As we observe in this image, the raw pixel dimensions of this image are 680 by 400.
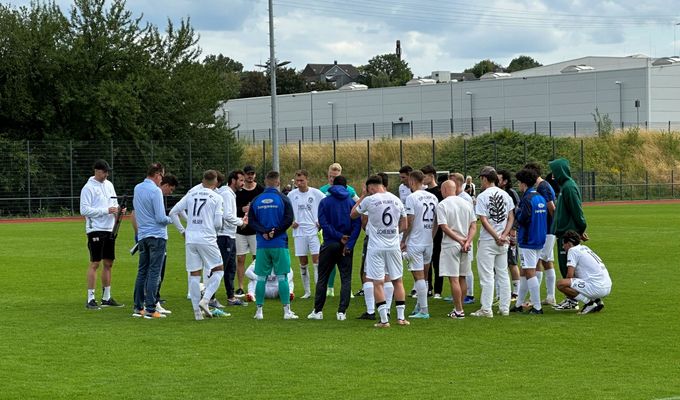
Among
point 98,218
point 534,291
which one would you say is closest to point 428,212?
point 534,291

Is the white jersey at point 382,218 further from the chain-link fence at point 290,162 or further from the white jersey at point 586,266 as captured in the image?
the chain-link fence at point 290,162

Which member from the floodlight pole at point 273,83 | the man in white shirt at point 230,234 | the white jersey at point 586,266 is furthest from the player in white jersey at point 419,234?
the floodlight pole at point 273,83

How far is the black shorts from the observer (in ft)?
47.5

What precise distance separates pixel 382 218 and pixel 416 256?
1.03 metres

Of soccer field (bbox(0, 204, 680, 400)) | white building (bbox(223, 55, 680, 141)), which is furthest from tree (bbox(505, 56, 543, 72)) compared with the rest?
soccer field (bbox(0, 204, 680, 400))

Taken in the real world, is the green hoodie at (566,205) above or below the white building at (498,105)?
below

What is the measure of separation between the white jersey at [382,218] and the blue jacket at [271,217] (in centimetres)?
108

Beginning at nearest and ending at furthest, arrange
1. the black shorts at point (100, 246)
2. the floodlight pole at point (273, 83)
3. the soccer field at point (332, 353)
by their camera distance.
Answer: the soccer field at point (332, 353)
the black shorts at point (100, 246)
the floodlight pole at point (273, 83)

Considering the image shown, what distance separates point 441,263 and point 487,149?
143 feet

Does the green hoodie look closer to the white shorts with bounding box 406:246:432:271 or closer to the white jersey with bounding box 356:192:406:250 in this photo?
the white shorts with bounding box 406:246:432:271

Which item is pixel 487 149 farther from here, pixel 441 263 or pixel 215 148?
pixel 441 263

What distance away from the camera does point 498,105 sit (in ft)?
252

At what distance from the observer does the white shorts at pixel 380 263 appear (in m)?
12.7

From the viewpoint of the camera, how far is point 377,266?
41.8 feet
